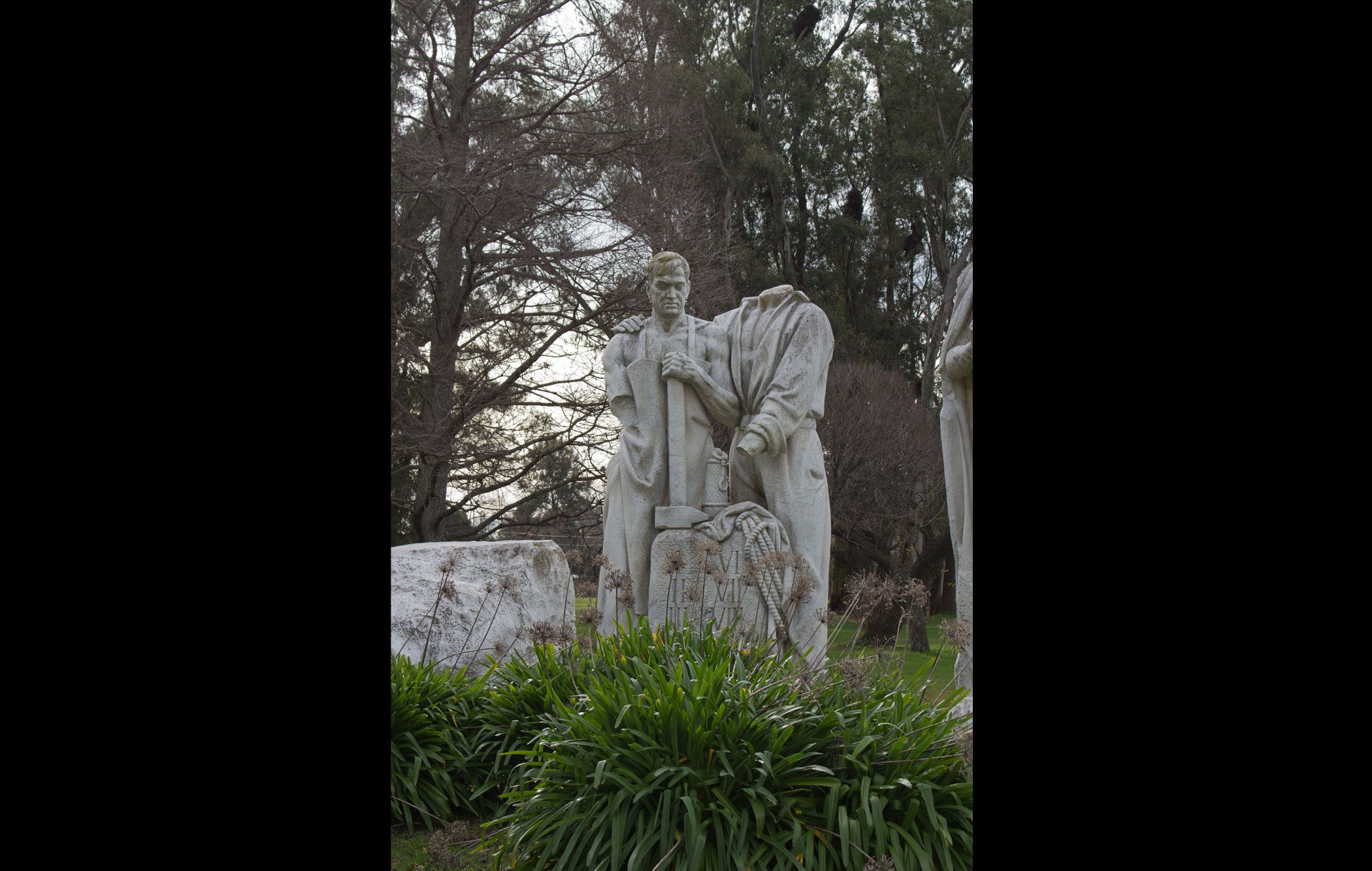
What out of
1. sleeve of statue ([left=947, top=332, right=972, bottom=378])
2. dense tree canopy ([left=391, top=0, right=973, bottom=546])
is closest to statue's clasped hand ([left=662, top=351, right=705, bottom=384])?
sleeve of statue ([left=947, top=332, right=972, bottom=378])

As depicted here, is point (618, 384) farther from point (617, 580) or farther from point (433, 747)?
point (433, 747)

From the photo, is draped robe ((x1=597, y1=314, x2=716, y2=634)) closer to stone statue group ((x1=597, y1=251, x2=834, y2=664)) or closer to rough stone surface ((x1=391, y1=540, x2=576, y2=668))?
stone statue group ((x1=597, y1=251, x2=834, y2=664))

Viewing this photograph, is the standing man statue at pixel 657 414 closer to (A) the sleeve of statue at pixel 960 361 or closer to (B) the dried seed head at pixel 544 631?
(B) the dried seed head at pixel 544 631

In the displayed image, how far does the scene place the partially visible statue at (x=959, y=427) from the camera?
4.92 m

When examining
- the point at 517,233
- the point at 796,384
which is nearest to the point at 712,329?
the point at 796,384

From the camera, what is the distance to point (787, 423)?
270 inches

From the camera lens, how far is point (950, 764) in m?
3.69

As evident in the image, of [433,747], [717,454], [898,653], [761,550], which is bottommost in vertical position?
[433,747]

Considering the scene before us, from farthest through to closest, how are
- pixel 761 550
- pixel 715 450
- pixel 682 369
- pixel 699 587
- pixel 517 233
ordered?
1. pixel 517 233
2. pixel 715 450
3. pixel 682 369
4. pixel 761 550
5. pixel 699 587

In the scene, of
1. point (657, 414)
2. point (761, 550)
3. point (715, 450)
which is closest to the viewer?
point (761, 550)

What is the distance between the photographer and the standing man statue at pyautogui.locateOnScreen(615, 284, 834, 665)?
22.4ft

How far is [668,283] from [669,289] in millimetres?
45
